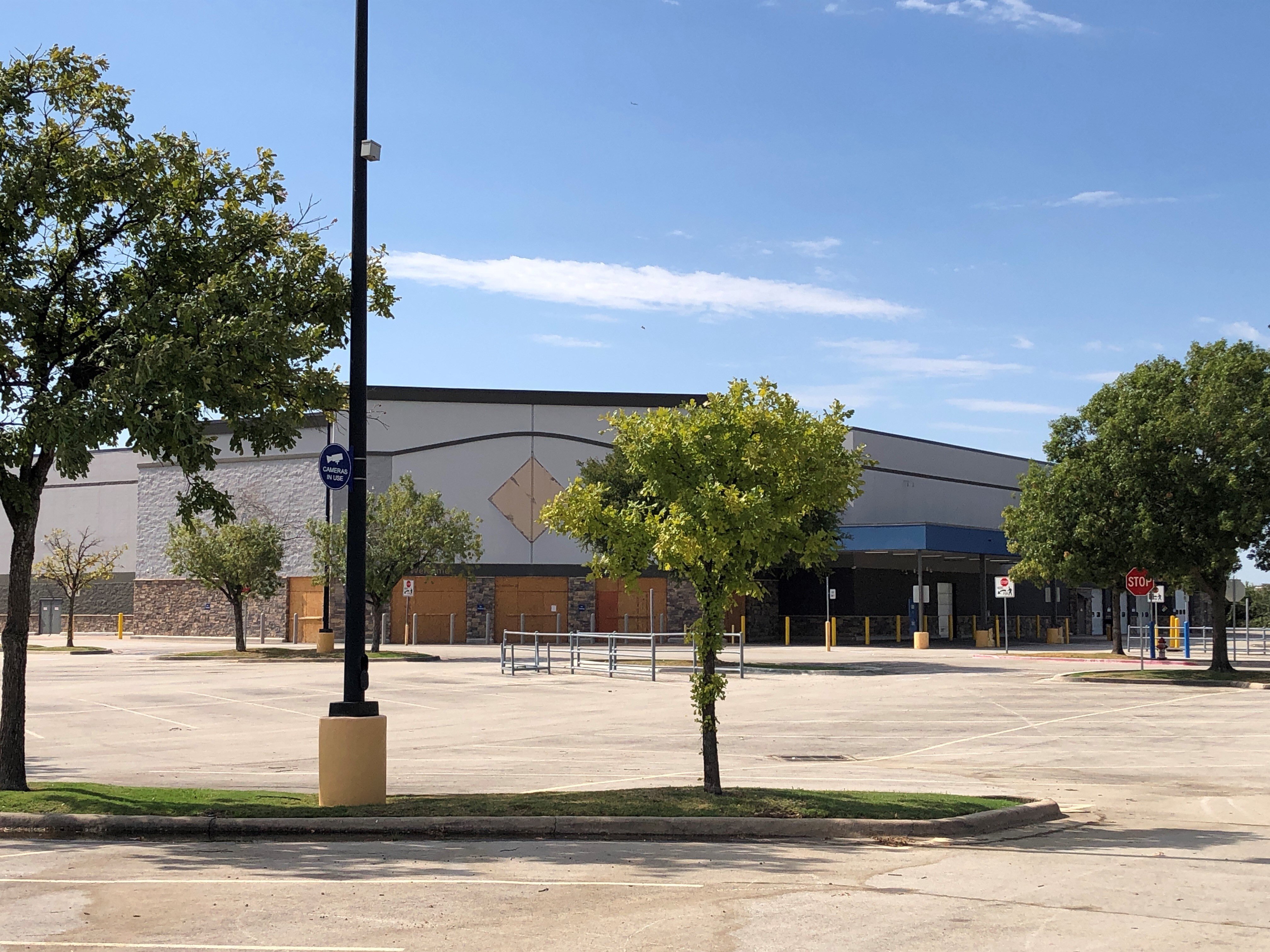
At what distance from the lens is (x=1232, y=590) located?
49719mm

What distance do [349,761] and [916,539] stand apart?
45484 mm

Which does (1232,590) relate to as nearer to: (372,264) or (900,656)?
(900,656)

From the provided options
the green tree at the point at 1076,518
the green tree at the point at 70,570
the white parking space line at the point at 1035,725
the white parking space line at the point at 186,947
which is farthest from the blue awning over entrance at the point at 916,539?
the white parking space line at the point at 186,947

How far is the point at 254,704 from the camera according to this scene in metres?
26.0

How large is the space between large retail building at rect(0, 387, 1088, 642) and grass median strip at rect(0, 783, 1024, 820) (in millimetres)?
40134

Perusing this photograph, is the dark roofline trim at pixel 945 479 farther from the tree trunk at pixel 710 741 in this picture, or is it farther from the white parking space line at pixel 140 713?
the tree trunk at pixel 710 741

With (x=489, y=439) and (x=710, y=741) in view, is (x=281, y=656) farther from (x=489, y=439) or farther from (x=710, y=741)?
(x=710, y=741)

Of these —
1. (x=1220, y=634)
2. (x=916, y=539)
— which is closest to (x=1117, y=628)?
(x=1220, y=634)

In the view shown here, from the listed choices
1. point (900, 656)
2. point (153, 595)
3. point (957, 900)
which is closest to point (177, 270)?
point (957, 900)

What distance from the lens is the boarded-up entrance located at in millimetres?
56844

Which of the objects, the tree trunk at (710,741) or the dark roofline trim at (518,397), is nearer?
the tree trunk at (710,741)

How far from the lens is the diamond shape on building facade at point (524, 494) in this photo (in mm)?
57031

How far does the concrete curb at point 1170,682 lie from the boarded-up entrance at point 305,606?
3370 centimetres

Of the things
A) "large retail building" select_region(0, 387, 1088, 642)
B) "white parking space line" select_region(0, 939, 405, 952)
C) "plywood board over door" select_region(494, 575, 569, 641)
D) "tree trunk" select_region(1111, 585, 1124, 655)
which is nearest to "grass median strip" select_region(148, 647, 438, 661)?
"large retail building" select_region(0, 387, 1088, 642)
